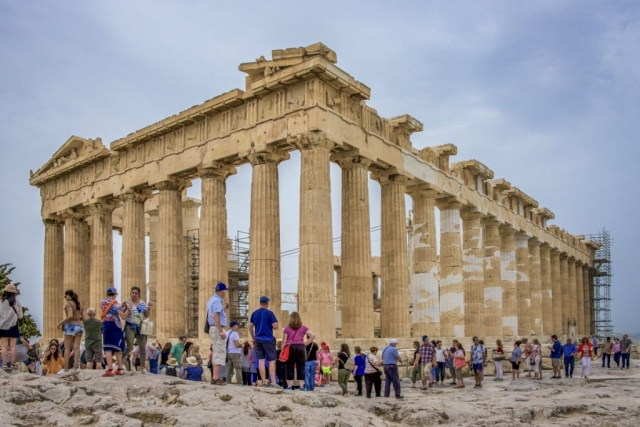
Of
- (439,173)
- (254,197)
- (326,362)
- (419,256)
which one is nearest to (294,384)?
(326,362)

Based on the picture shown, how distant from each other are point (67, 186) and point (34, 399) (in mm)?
29540

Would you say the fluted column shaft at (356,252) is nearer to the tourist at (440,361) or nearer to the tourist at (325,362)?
the tourist at (440,361)

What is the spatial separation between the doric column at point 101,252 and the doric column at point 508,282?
2295 centimetres

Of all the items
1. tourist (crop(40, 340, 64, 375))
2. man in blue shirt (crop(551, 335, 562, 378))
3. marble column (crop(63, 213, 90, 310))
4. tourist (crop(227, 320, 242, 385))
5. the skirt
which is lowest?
man in blue shirt (crop(551, 335, 562, 378))

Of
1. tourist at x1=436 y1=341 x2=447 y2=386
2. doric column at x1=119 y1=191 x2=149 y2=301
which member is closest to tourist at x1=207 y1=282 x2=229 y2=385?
tourist at x1=436 y1=341 x2=447 y2=386

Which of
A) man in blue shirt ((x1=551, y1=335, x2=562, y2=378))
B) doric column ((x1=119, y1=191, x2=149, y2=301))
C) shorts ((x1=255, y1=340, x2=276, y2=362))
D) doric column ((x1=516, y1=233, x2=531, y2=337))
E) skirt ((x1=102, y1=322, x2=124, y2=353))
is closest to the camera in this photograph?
skirt ((x1=102, y1=322, x2=124, y2=353))

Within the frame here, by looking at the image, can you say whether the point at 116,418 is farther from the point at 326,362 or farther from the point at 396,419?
the point at 326,362

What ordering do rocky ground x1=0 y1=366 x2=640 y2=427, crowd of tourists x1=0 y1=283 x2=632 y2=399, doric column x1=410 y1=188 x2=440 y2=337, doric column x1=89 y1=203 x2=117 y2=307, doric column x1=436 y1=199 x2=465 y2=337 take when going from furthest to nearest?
doric column x1=89 y1=203 x2=117 y2=307
doric column x1=436 y1=199 x2=465 y2=337
doric column x1=410 y1=188 x2=440 y2=337
crowd of tourists x1=0 y1=283 x2=632 y2=399
rocky ground x1=0 y1=366 x2=640 y2=427

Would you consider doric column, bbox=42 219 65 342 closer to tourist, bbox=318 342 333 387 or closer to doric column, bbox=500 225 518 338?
tourist, bbox=318 342 333 387

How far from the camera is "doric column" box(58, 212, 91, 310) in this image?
121ft

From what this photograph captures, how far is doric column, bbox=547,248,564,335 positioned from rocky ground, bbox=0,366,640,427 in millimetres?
36630

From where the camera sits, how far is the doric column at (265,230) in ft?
83.9

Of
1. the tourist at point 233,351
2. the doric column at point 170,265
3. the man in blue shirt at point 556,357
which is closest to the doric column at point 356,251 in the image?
the man in blue shirt at point 556,357

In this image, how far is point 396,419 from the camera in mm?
12289
